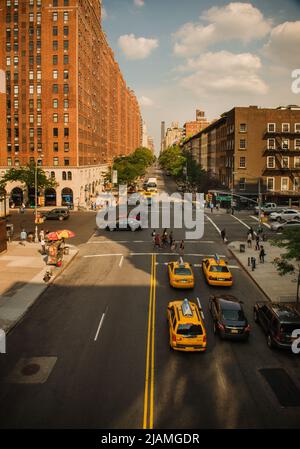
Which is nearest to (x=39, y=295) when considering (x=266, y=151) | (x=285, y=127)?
(x=266, y=151)

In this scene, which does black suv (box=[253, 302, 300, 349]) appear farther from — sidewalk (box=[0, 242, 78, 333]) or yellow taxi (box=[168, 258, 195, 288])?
sidewalk (box=[0, 242, 78, 333])

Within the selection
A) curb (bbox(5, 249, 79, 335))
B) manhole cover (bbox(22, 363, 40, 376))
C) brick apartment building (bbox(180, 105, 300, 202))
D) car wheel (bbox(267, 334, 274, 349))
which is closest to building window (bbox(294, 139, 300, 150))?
brick apartment building (bbox(180, 105, 300, 202))

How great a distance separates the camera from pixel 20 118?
78188 mm

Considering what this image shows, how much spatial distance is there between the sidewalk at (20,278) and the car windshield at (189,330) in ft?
28.1

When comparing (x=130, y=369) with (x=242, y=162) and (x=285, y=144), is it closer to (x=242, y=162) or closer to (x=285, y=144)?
(x=242, y=162)

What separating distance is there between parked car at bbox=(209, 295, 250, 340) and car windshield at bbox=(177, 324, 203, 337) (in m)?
1.78

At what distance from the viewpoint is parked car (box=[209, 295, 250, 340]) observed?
1923 centimetres

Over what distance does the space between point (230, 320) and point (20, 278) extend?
16820 millimetres

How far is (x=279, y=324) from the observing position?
60.6ft
